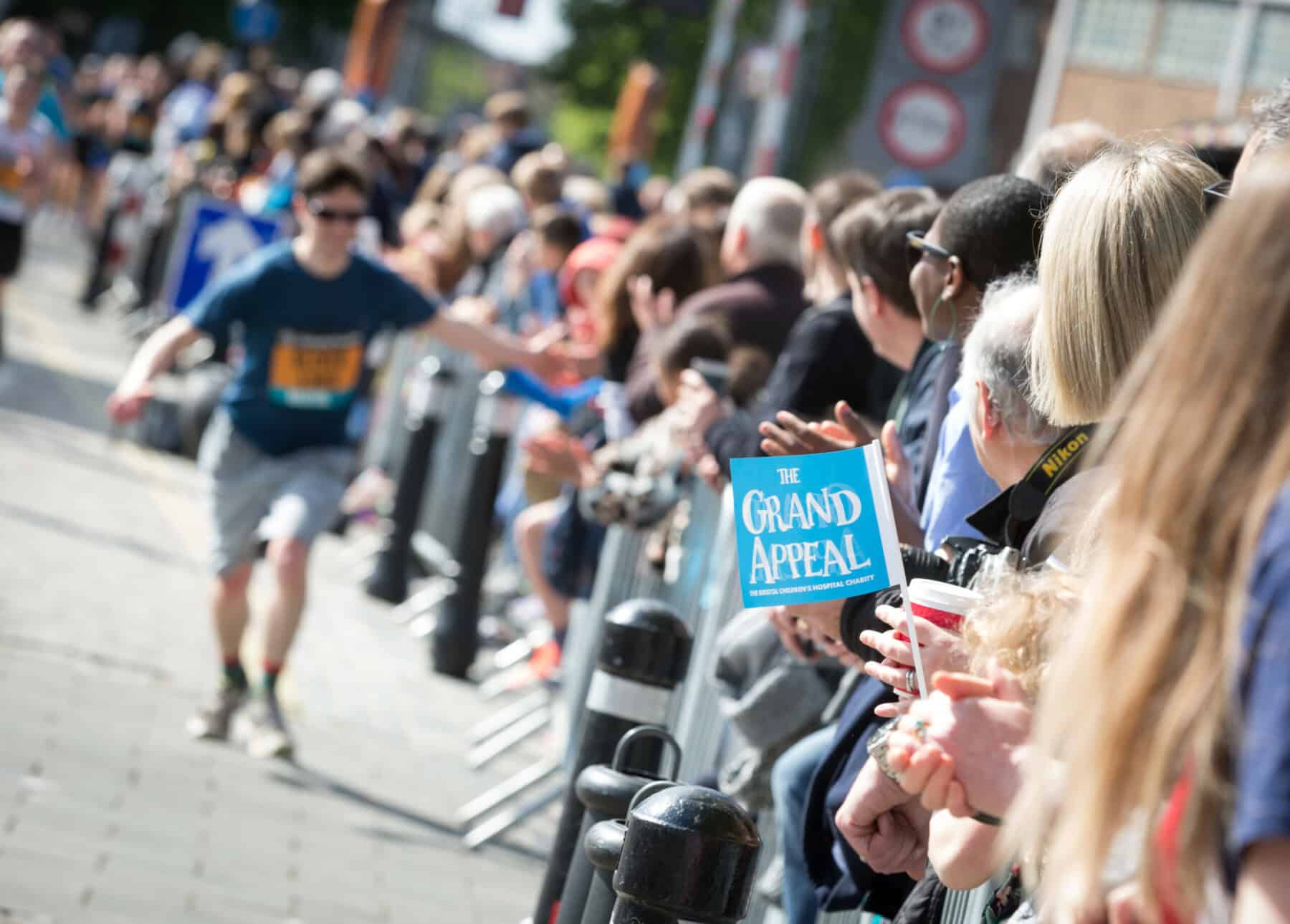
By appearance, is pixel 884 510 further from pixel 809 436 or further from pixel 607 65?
pixel 607 65

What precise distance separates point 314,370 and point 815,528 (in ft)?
15.2

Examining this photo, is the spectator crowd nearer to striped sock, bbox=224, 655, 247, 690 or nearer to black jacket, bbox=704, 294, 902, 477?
black jacket, bbox=704, 294, 902, 477

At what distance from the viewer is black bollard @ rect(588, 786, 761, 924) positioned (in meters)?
3.18

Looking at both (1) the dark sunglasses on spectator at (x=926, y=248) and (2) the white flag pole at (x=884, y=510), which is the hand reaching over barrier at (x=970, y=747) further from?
(1) the dark sunglasses on spectator at (x=926, y=248)

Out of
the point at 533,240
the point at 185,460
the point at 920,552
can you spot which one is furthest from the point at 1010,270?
the point at 185,460

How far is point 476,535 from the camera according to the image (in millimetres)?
8812

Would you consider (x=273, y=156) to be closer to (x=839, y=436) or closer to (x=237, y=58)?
(x=839, y=436)

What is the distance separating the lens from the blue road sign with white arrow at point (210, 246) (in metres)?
11.8

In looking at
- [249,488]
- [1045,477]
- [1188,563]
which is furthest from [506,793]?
[1188,563]

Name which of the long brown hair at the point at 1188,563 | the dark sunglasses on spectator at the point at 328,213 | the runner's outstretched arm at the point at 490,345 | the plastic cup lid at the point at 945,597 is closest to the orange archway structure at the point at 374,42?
the runner's outstretched arm at the point at 490,345

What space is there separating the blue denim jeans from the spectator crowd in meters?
0.01

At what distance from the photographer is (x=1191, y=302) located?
186 centimetres

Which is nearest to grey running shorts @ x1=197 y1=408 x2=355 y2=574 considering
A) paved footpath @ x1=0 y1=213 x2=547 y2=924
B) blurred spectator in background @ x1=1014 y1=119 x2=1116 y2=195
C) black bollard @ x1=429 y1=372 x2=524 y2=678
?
paved footpath @ x1=0 y1=213 x2=547 y2=924

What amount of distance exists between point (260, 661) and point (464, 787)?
0.92 meters
